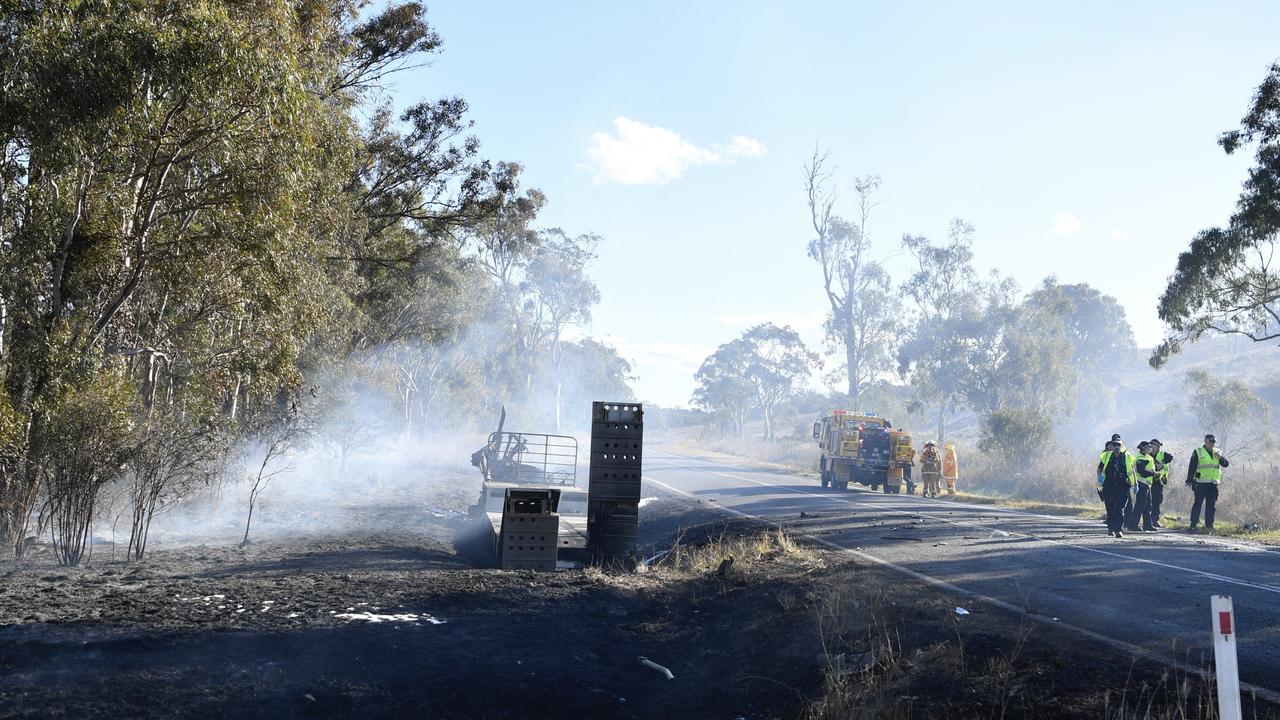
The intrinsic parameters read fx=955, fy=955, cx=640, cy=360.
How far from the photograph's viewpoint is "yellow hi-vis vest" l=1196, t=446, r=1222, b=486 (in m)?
17.2

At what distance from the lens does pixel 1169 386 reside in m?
79.0

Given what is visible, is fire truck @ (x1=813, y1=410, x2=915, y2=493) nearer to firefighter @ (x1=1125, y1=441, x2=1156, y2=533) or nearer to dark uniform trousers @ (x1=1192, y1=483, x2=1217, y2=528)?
firefighter @ (x1=1125, y1=441, x2=1156, y2=533)

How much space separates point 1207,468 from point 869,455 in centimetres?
1321

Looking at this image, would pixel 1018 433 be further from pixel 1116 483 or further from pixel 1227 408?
pixel 1116 483

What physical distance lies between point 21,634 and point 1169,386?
86.5 metres

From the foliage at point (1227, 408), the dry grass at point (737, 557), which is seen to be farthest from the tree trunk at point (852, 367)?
the dry grass at point (737, 557)

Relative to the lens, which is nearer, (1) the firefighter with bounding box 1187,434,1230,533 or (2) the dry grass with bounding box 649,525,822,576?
(2) the dry grass with bounding box 649,525,822,576

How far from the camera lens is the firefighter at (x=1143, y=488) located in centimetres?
1741

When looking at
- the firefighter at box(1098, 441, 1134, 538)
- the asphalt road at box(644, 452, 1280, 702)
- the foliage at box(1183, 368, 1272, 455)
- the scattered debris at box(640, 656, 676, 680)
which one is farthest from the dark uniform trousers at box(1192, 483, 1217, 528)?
the foliage at box(1183, 368, 1272, 455)

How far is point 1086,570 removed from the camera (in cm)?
1114

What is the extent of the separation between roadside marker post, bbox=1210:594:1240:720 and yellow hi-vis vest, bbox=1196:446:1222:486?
15.0 meters

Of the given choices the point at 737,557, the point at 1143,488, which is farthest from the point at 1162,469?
the point at 737,557

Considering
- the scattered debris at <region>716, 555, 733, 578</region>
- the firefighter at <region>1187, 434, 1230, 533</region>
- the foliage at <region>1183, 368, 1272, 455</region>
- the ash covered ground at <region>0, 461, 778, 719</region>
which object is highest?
the foliage at <region>1183, 368, 1272, 455</region>

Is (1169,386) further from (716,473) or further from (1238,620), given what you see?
(1238,620)
